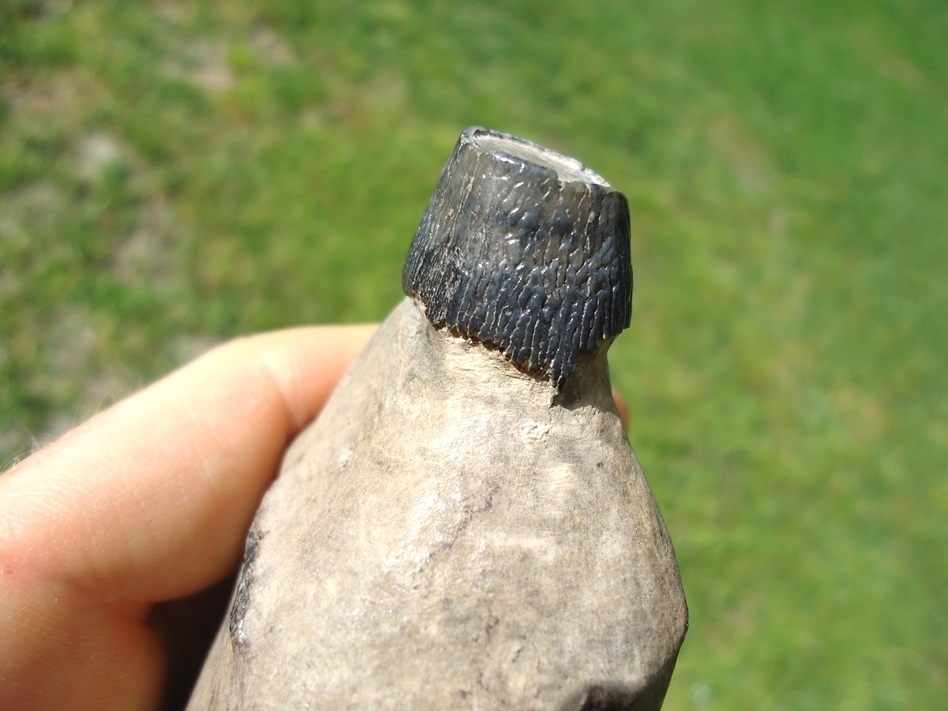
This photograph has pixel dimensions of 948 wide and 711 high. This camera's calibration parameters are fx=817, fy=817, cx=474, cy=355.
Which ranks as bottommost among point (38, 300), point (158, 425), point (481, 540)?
point (38, 300)

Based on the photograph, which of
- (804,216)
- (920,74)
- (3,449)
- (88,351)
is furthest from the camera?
(920,74)

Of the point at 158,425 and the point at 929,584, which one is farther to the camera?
the point at 929,584

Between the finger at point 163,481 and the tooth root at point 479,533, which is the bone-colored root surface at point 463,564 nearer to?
the tooth root at point 479,533

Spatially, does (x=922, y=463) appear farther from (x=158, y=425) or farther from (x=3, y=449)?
→ (x=3, y=449)

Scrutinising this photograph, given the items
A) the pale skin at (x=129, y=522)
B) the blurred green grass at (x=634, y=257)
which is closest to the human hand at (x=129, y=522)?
the pale skin at (x=129, y=522)

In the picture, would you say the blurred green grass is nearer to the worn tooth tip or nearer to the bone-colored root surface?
the bone-colored root surface

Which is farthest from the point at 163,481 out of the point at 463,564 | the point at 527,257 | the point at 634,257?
the point at 634,257

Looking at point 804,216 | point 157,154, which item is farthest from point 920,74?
point 157,154
